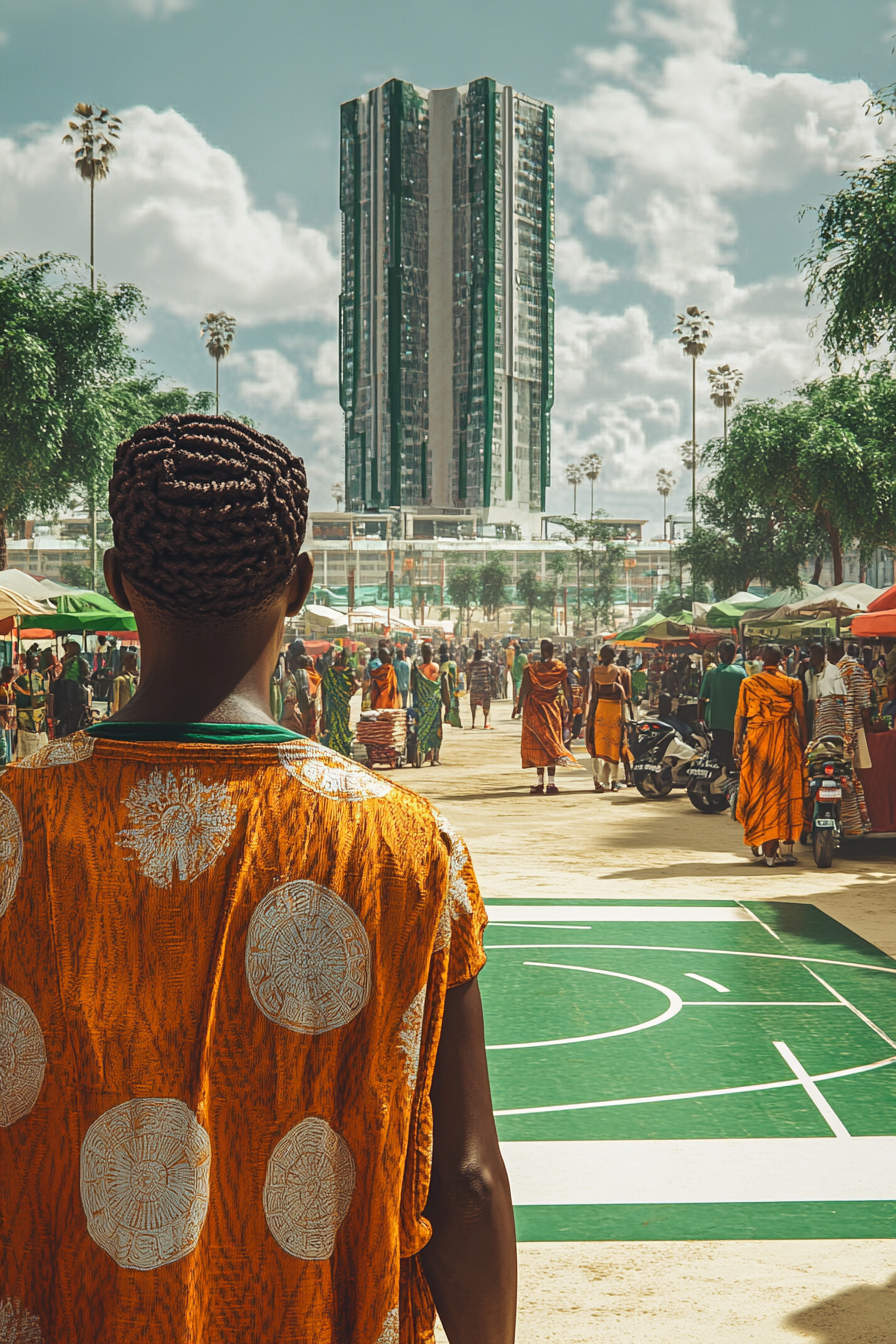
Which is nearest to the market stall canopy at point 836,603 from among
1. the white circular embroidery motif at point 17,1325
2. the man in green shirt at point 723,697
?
the man in green shirt at point 723,697

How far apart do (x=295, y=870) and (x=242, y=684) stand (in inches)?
8.8

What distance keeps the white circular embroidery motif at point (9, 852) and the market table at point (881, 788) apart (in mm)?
Answer: 10517

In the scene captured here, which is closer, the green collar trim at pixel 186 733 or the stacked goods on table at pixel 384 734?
the green collar trim at pixel 186 733

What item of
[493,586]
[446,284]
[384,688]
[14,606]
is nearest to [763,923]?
[14,606]

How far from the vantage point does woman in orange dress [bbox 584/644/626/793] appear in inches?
628

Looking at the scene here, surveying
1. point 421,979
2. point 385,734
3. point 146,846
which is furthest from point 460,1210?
point 385,734

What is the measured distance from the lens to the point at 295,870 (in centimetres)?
127

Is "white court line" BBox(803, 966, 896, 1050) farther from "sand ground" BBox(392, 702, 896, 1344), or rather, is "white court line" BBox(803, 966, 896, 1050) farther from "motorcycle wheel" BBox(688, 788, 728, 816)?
"motorcycle wheel" BBox(688, 788, 728, 816)

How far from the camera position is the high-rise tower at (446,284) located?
15575 cm

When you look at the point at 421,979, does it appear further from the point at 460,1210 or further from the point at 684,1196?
the point at 684,1196

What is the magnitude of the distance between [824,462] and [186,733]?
2574 centimetres

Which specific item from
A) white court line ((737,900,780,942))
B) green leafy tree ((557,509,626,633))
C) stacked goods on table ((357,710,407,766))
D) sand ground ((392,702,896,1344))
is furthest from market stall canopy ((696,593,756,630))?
green leafy tree ((557,509,626,633))

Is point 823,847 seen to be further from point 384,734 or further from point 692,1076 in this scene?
point 384,734

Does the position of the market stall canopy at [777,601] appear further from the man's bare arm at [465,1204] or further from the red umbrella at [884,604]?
the man's bare arm at [465,1204]
